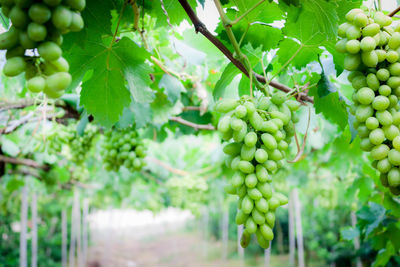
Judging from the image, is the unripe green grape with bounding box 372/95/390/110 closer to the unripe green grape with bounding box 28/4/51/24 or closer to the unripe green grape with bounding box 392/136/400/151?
the unripe green grape with bounding box 392/136/400/151

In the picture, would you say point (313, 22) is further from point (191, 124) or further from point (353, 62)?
point (191, 124)

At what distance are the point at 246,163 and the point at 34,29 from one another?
0.51 m

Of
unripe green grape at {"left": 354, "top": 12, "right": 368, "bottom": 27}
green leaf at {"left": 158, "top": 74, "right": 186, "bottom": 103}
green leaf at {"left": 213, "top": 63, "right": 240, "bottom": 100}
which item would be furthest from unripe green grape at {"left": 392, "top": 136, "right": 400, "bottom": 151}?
green leaf at {"left": 158, "top": 74, "right": 186, "bottom": 103}

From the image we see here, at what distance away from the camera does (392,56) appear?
0.74 meters

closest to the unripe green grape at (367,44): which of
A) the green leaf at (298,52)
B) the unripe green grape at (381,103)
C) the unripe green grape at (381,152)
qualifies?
the unripe green grape at (381,103)

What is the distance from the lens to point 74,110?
88.0 inches

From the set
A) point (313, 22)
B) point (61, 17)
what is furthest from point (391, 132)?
point (61, 17)

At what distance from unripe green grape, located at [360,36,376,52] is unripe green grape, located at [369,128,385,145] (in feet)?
0.60

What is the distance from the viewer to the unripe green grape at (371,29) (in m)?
0.74

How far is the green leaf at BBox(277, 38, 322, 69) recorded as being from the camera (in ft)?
3.52

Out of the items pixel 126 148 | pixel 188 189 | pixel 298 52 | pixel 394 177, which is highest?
pixel 298 52

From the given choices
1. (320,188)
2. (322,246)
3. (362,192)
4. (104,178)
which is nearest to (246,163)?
(362,192)

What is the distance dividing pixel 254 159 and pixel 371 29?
0.40 metres

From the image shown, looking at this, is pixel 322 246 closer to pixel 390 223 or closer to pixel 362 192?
pixel 362 192
